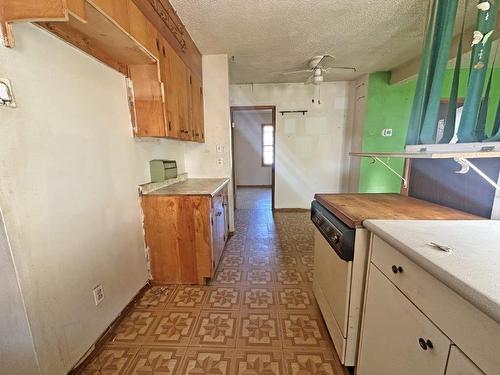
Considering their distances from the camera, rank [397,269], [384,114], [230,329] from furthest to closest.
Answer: [384,114] < [230,329] < [397,269]

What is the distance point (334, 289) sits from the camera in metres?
1.31

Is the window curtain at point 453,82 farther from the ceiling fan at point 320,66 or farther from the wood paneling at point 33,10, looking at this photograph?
the wood paneling at point 33,10

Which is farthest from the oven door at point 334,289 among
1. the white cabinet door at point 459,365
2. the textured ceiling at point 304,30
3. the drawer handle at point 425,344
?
the textured ceiling at point 304,30

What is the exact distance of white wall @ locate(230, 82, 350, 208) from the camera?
4.02 m

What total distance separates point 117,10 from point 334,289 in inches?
76.1

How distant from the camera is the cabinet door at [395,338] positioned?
25.5 inches

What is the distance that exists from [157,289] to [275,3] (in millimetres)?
2663

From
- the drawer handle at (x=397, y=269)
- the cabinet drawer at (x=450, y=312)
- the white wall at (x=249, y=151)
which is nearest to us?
the cabinet drawer at (x=450, y=312)

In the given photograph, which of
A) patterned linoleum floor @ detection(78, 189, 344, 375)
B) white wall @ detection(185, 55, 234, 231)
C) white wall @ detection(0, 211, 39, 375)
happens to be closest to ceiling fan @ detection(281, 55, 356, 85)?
white wall @ detection(185, 55, 234, 231)

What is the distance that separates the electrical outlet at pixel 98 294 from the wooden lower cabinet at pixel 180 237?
1.89 ft

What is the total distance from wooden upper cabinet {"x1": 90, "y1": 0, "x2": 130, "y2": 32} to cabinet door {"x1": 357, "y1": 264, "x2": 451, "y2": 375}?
1.71 meters

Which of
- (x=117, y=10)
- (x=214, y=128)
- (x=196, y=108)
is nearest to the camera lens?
(x=117, y=10)

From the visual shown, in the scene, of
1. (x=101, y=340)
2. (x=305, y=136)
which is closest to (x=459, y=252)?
(x=101, y=340)

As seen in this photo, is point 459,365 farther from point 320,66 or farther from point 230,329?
point 320,66
